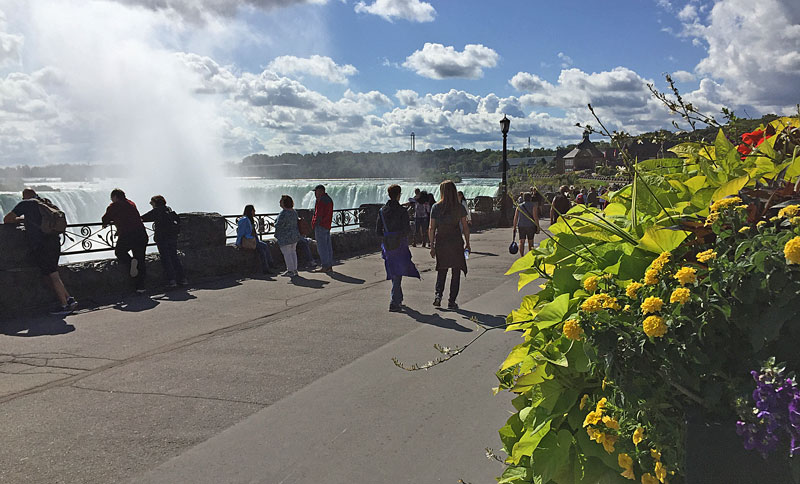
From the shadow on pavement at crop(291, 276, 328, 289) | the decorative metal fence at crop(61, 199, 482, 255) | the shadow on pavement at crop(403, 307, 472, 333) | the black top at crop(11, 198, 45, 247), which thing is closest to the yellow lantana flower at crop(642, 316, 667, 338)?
the shadow on pavement at crop(403, 307, 472, 333)

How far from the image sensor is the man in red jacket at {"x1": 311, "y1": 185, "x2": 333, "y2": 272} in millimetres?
12102

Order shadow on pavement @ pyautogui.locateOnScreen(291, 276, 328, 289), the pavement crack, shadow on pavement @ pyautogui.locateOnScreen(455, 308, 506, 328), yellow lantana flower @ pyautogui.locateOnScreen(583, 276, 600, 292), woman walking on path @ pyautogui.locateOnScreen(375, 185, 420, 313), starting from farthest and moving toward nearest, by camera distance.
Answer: shadow on pavement @ pyautogui.locateOnScreen(291, 276, 328, 289) < woman walking on path @ pyautogui.locateOnScreen(375, 185, 420, 313) < shadow on pavement @ pyautogui.locateOnScreen(455, 308, 506, 328) < the pavement crack < yellow lantana flower @ pyautogui.locateOnScreen(583, 276, 600, 292)

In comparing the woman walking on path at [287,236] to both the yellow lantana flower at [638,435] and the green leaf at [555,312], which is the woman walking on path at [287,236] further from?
the yellow lantana flower at [638,435]

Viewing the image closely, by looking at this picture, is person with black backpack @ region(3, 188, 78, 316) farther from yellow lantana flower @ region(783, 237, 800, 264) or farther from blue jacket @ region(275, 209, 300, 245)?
yellow lantana flower @ region(783, 237, 800, 264)

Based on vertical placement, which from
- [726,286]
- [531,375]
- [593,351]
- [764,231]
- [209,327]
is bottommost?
[209,327]

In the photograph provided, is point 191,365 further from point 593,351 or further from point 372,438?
point 593,351

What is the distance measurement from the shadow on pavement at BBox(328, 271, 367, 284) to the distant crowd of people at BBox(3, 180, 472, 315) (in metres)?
0.26

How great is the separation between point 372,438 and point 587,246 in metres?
2.73

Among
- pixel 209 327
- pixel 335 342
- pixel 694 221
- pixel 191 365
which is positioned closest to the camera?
pixel 694 221

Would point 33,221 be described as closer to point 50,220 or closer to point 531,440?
point 50,220

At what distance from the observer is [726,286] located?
1244mm

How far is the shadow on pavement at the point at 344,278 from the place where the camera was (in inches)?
436

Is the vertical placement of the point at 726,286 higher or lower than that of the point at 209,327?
higher

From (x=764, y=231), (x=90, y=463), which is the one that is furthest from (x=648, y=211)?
(x=90, y=463)
